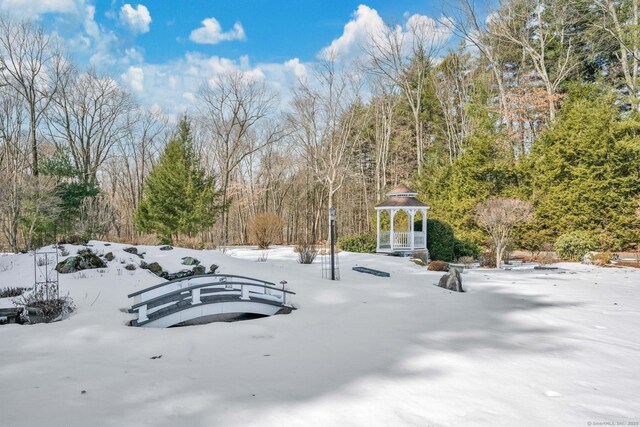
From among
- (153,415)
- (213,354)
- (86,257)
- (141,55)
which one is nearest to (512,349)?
(213,354)

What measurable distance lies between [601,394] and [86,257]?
9.49 metres

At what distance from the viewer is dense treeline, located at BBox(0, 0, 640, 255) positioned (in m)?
15.5

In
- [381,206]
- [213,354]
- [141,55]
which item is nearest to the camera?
Result: [213,354]

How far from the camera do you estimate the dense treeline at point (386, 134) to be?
15.5 metres

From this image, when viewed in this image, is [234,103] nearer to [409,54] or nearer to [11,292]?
[409,54]

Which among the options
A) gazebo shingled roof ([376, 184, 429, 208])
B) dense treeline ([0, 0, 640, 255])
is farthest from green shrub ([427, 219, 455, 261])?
gazebo shingled roof ([376, 184, 429, 208])

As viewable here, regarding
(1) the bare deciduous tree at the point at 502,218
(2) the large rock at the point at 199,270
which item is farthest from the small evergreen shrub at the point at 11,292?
(1) the bare deciduous tree at the point at 502,218

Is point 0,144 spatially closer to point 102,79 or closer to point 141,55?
point 102,79

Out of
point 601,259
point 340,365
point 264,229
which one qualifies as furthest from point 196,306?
point 601,259

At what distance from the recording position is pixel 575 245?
13953 mm

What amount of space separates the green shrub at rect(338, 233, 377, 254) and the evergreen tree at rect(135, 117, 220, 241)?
29.5 feet

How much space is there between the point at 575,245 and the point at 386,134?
47.5 feet

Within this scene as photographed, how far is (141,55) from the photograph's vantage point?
21469 millimetres

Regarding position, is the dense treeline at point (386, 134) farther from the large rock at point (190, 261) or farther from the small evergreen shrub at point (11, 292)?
the small evergreen shrub at point (11, 292)
